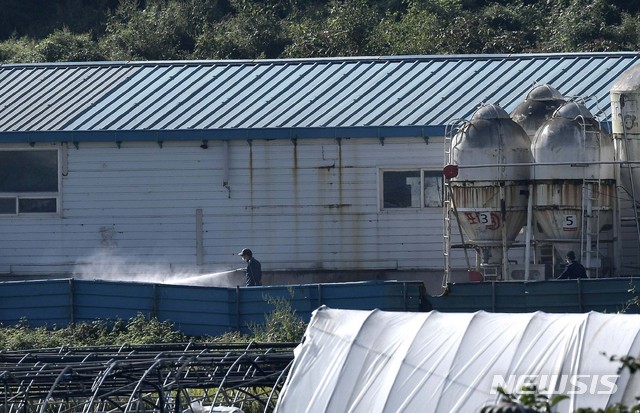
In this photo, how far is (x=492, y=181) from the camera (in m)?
22.0

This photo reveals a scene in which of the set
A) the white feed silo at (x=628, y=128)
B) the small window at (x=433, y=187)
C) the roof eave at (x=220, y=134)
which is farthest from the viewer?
the small window at (x=433, y=187)

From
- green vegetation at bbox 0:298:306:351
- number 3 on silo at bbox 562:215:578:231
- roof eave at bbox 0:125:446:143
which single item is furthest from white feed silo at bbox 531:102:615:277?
green vegetation at bbox 0:298:306:351

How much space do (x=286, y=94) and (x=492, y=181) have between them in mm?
5798

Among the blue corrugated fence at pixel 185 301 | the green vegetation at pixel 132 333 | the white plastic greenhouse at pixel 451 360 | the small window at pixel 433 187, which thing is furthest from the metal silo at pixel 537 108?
the white plastic greenhouse at pixel 451 360

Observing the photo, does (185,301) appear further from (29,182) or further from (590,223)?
(590,223)

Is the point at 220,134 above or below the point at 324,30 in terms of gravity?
→ below

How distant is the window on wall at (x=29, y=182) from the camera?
2595 cm

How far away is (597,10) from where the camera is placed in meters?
39.4

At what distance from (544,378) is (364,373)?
192 centimetres

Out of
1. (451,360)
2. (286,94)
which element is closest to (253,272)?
(286,94)

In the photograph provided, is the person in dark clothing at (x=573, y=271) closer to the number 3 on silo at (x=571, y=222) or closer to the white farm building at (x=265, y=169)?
the number 3 on silo at (x=571, y=222)

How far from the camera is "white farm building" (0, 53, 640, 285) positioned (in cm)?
2464

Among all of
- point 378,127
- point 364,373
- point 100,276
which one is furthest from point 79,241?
point 364,373

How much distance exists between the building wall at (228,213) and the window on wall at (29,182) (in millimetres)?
244
